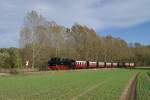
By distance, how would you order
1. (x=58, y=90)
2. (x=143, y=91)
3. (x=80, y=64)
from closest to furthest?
1. (x=58, y=90)
2. (x=143, y=91)
3. (x=80, y=64)

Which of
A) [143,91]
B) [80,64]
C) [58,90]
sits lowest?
[143,91]

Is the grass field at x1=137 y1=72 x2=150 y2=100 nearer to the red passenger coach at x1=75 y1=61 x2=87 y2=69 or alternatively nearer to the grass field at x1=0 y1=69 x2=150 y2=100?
the grass field at x1=0 y1=69 x2=150 y2=100

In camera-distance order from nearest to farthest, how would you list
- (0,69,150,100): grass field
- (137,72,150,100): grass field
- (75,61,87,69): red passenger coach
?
(0,69,150,100): grass field
(137,72,150,100): grass field
(75,61,87,69): red passenger coach

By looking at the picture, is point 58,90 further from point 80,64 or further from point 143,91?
point 80,64

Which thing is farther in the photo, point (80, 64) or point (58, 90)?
point (80, 64)

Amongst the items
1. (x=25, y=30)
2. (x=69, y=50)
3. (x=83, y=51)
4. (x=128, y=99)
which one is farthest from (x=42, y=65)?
(x=128, y=99)

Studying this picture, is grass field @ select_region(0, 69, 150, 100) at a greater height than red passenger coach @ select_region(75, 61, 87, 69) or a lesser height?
lesser

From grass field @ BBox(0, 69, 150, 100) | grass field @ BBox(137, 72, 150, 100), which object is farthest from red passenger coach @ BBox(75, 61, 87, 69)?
grass field @ BBox(137, 72, 150, 100)

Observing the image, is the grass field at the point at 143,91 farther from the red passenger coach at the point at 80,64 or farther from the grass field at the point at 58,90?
the red passenger coach at the point at 80,64

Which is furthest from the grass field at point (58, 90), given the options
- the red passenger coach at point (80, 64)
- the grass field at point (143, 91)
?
the red passenger coach at point (80, 64)

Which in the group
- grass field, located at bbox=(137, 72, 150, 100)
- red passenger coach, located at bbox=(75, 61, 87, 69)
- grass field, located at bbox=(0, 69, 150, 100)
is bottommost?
grass field, located at bbox=(137, 72, 150, 100)

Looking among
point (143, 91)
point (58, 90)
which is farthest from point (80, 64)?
point (58, 90)

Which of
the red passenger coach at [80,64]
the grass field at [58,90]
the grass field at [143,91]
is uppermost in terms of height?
the red passenger coach at [80,64]

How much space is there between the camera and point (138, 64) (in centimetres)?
19375
